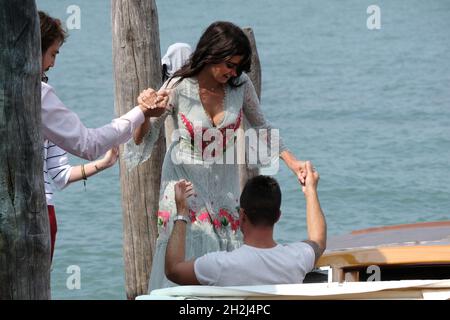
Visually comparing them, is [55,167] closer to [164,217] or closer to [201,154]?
[164,217]

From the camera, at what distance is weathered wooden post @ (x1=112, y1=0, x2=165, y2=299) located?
7.59 meters

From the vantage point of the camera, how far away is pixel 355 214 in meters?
16.7

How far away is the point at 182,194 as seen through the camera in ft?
17.8

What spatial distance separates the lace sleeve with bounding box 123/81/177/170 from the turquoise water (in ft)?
21.6

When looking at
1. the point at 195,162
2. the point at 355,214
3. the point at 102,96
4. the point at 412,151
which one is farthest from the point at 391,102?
the point at 195,162

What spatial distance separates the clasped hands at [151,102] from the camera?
5562 mm

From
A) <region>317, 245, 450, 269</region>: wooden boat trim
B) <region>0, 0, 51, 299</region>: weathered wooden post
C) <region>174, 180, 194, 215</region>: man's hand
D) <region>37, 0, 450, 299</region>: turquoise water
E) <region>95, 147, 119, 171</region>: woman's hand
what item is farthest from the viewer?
<region>37, 0, 450, 299</region>: turquoise water

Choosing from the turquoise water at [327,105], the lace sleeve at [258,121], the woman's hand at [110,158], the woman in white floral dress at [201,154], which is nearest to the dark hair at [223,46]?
the woman in white floral dress at [201,154]

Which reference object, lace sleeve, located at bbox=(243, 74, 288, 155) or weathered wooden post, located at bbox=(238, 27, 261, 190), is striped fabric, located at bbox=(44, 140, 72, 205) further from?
weathered wooden post, located at bbox=(238, 27, 261, 190)

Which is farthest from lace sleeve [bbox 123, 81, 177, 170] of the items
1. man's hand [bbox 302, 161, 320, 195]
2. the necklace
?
man's hand [bbox 302, 161, 320, 195]

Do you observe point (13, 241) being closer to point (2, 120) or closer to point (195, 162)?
point (2, 120)

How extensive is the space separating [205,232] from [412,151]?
14.1 meters

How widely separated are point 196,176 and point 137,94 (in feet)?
5.48

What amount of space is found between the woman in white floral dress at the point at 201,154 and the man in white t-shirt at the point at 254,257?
2.15 feet
